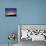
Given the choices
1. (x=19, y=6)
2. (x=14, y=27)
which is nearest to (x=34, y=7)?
(x=19, y=6)

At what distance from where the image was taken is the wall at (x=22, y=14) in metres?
3.13

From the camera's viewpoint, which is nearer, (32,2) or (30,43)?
(30,43)

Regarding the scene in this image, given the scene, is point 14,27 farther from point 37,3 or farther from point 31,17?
point 37,3

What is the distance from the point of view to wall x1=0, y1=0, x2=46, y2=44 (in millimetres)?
3129

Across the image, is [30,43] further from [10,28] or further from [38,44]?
[10,28]

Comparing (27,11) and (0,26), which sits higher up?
(27,11)

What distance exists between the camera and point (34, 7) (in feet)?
10.4

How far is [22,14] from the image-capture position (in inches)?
124

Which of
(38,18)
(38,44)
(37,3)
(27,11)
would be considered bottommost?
(38,44)

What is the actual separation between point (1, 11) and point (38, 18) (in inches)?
39.4

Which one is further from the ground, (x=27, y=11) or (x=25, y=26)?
(x=27, y=11)

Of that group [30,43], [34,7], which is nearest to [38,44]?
[30,43]

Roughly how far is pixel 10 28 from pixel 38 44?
84 centimetres

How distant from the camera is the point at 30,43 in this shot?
9.77 feet
